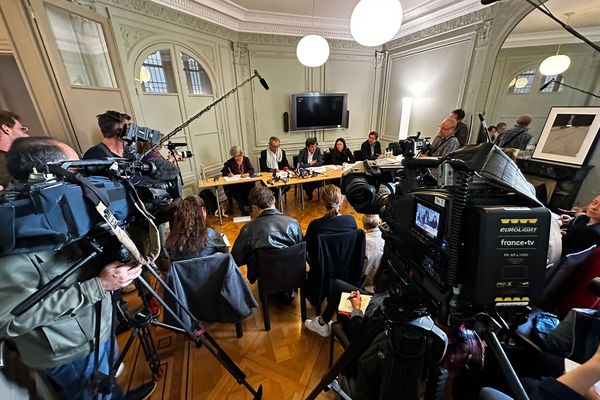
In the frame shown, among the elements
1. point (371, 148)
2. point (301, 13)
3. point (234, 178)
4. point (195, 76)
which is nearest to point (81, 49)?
point (195, 76)

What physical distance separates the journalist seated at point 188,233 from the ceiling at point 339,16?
316 centimetres

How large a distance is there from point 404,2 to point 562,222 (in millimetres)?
3636

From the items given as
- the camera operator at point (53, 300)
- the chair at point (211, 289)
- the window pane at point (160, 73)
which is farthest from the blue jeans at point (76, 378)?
the window pane at point (160, 73)

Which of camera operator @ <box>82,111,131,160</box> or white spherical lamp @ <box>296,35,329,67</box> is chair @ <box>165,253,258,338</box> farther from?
white spherical lamp @ <box>296,35,329,67</box>

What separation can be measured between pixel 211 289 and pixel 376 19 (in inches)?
96.3

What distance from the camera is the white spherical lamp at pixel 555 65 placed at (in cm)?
252

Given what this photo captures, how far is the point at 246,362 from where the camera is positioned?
1.47 meters

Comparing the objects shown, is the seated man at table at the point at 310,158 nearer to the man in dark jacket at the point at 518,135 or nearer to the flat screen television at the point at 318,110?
the flat screen television at the point at 318,110

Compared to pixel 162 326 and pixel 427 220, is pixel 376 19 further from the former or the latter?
pixel 162 326

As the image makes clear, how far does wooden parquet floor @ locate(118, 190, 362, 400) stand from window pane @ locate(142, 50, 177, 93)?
3070mm

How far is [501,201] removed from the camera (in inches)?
15.1

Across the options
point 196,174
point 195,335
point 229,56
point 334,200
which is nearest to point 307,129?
point 229,56

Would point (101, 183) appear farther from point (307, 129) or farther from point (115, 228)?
point (307, 129)

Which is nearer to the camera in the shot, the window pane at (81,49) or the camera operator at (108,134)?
the camera operator at (108,134)
